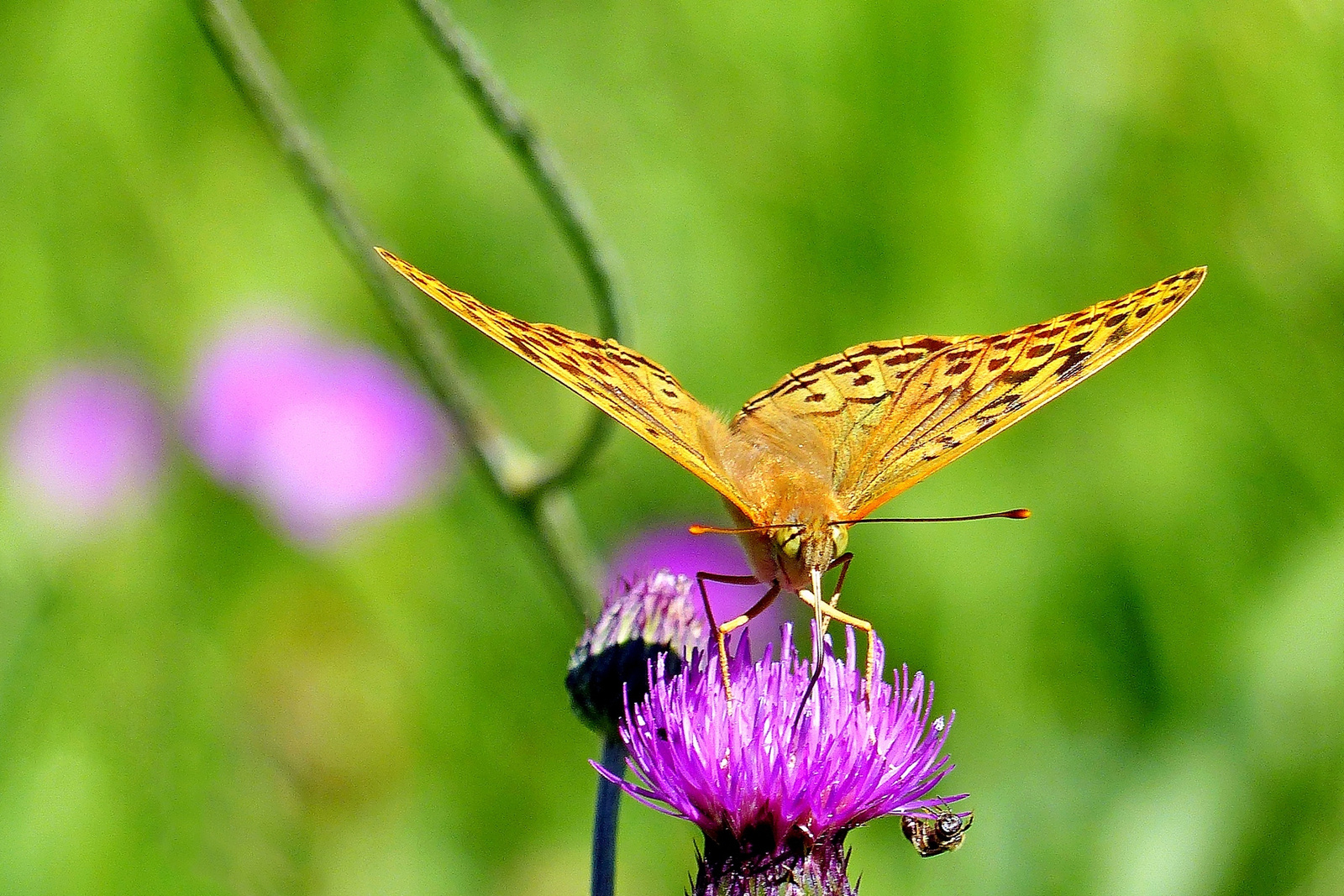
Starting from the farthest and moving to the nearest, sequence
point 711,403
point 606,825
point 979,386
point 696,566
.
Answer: point 696,566, point 711,403, point 979,386, point 606,825

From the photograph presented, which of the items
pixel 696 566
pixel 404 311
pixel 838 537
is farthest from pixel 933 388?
pixel 696 566

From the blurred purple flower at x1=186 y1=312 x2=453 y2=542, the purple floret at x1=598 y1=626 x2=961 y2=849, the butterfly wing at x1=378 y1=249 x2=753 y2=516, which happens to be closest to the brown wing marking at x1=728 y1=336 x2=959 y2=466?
the butterfly wing at x1=378 y1=249 x2=753 y2=516

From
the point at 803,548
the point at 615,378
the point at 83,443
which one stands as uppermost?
the point at 83,443

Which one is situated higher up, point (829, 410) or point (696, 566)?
point (696, 566)

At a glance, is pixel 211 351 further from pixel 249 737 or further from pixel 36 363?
pixel 249 737

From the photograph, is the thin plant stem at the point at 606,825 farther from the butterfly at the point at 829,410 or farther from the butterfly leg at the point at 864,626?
the butterfly leg at the point at 864,626

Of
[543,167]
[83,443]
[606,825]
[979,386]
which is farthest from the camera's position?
[83,443]

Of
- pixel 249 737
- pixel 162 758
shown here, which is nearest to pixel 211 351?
pixel 249 737

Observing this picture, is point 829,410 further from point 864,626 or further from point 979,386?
point 864,626
